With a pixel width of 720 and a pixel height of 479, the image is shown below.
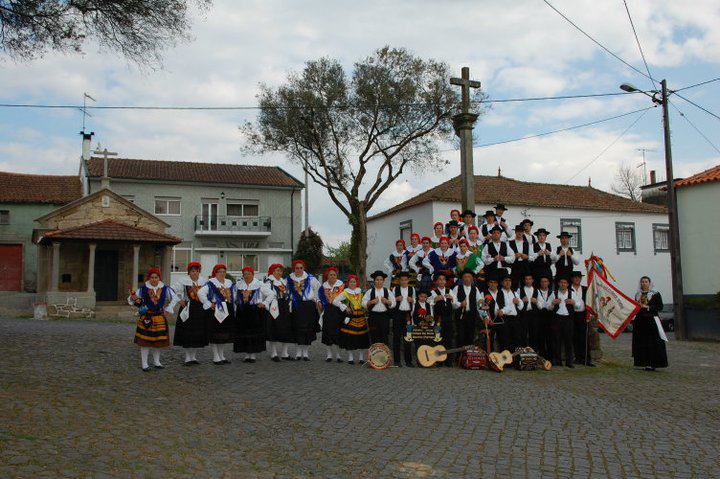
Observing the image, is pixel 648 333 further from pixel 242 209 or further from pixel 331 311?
pixel 242 209

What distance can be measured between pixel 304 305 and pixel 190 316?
223cm

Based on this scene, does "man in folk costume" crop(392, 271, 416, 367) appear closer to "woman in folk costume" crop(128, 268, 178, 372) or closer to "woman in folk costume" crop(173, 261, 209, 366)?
"woman in folk costume" crop(173, 261, 209, 366)

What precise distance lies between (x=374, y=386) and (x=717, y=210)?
59.2 ft

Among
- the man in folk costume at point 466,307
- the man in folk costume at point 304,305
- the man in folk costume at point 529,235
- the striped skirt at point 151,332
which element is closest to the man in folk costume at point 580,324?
the man in folk costume at point 529,235

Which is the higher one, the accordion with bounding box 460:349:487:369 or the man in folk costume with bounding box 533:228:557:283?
the man in folk costume with bounding box 533:228:557:283

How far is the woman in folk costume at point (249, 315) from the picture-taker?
11539 millimetres

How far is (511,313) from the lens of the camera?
12.0 meters

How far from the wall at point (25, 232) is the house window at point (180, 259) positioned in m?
7.99

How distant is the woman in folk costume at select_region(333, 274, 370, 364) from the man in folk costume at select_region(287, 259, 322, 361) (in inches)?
19.6

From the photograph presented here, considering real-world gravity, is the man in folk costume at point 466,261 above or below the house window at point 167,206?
below

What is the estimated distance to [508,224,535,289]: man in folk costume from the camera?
42.9ft

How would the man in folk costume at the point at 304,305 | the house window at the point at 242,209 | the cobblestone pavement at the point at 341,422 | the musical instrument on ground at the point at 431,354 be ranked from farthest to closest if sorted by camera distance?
1. the house window at the point at 242,209
2. the man in folk costume at the point at 304,305
3. the musical instrument on ground at the point at 431,354
4. the cobblestone pavement at the point at 341,422

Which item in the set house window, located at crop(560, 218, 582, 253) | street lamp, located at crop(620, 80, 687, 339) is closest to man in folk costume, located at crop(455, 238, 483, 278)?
street lamp, located at crop(620, 80, 687, 339)

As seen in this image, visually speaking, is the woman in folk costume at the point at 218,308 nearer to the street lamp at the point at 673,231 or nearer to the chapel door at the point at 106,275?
the street lamp at the point at 673,231
